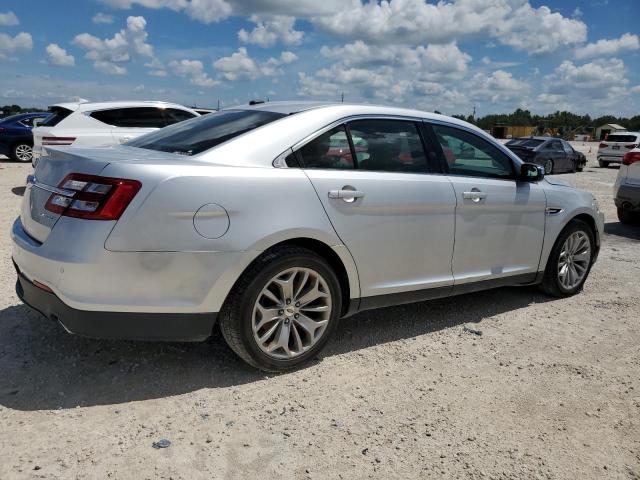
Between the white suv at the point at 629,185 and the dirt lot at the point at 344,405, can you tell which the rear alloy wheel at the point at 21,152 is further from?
the white suv at the point at 629,185

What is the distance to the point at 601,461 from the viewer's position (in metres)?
2.70

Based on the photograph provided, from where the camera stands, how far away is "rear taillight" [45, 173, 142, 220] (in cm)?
277

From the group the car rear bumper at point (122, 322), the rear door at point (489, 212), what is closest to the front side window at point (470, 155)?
the rear door at point (489, 212)

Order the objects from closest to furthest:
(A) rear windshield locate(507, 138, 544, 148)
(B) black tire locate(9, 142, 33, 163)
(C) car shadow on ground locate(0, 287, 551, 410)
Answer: (C) car shadow on ground locate(0, 287, 551, 410) < (B) black tire locate(9, 142, 33, 163) < (A) rear windshield locate(507, 138, 544, 148)

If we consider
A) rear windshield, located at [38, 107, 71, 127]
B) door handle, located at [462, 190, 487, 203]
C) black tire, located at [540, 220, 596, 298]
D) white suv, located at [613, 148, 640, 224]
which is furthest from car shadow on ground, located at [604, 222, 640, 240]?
rear windshield, located at [38, 107, 71, 127]

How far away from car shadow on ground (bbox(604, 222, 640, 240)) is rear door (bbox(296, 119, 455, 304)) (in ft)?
20.1

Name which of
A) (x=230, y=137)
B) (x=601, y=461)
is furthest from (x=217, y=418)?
(x=601, y=461)

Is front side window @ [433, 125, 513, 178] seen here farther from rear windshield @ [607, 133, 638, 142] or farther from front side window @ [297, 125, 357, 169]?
rear windshield @ [607, 133, 638, 142]

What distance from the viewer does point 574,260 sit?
17.3 feet

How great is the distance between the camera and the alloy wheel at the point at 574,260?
5.12 metres

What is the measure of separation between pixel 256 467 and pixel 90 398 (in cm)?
110

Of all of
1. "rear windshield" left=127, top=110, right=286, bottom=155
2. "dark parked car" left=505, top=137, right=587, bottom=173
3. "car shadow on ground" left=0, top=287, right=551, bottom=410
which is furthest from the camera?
"dark parked car" left=505, top=137, right=587, bottom=173

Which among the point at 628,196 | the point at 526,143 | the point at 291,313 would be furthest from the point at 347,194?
the point at 526,143

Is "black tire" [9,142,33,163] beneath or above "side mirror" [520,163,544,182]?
beneath
